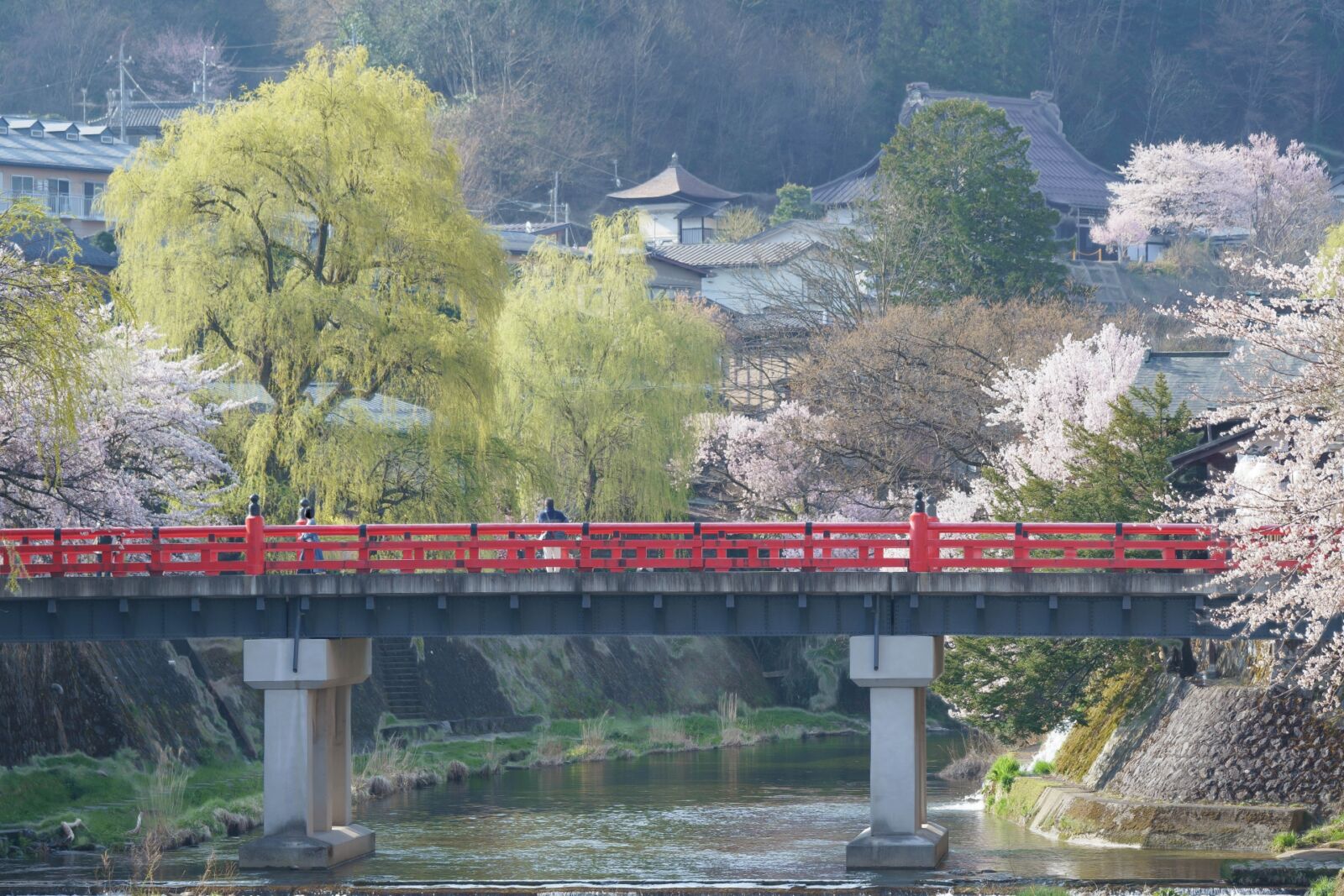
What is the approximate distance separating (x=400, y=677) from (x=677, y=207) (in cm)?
6258

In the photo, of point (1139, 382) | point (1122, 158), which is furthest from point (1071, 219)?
point (1139, 382)

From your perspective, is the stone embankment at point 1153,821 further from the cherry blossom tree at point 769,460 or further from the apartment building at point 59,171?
the apartment building at point 59,171

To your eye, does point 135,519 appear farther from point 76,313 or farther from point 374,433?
point 76,313

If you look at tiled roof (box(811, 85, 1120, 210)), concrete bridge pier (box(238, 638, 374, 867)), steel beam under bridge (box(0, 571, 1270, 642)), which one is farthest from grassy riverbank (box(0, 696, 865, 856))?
tiled roof (box(811, 85, 1120, 210))

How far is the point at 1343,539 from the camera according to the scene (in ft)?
84.2

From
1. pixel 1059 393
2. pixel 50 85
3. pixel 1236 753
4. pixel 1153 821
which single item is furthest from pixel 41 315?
pixel 50 85

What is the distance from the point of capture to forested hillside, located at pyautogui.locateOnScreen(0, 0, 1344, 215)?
12112cm

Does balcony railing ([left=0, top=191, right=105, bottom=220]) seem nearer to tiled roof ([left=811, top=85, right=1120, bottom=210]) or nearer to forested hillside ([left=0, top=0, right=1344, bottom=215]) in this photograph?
forested hillside ([left=0, top=0, right=1344, bottom=215])

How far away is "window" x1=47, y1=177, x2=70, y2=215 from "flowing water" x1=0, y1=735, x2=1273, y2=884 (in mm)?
55894

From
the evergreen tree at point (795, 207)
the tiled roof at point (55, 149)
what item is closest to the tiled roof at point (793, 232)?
the evergreen tree at point (795, 207)

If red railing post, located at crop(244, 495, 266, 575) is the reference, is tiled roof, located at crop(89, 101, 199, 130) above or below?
above

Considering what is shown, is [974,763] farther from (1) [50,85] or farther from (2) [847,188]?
(1) [50,85]

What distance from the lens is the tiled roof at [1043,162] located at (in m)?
108

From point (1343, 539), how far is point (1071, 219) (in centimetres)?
8740
